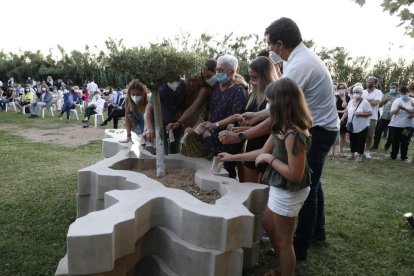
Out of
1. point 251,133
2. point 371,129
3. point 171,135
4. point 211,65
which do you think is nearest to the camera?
point 251,133

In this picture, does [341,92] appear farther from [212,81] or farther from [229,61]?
[229,61]

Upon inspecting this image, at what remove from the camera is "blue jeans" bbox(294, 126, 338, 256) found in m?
2.89

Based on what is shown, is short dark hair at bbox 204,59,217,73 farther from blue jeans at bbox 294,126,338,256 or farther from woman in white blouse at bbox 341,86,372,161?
woman in white blouse at bbox 341,86,372,161

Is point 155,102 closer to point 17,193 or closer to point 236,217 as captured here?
point 236,217

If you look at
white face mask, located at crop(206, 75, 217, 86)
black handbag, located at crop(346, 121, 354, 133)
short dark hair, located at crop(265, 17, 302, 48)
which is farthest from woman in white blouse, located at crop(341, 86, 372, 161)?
short dark hair, located at crop(265, 17, 302, 48)

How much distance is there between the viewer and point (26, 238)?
A: 11.6 feet

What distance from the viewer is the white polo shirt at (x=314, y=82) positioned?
2.72 metres

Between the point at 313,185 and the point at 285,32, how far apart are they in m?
1.23

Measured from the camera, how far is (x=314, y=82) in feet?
9.04

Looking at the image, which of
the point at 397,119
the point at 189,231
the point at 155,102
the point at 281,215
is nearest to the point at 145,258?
the point at 189,231

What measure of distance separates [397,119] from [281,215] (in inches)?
275

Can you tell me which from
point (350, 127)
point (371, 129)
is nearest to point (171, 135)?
point (350, 127)

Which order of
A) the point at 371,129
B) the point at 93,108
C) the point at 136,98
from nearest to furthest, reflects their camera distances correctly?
1. the point at 136,98
2. the point at 371,129
3. the point at 93,108

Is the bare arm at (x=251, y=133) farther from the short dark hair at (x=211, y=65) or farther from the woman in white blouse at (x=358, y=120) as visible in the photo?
the woman in white blouse at (x=358, y=120)
